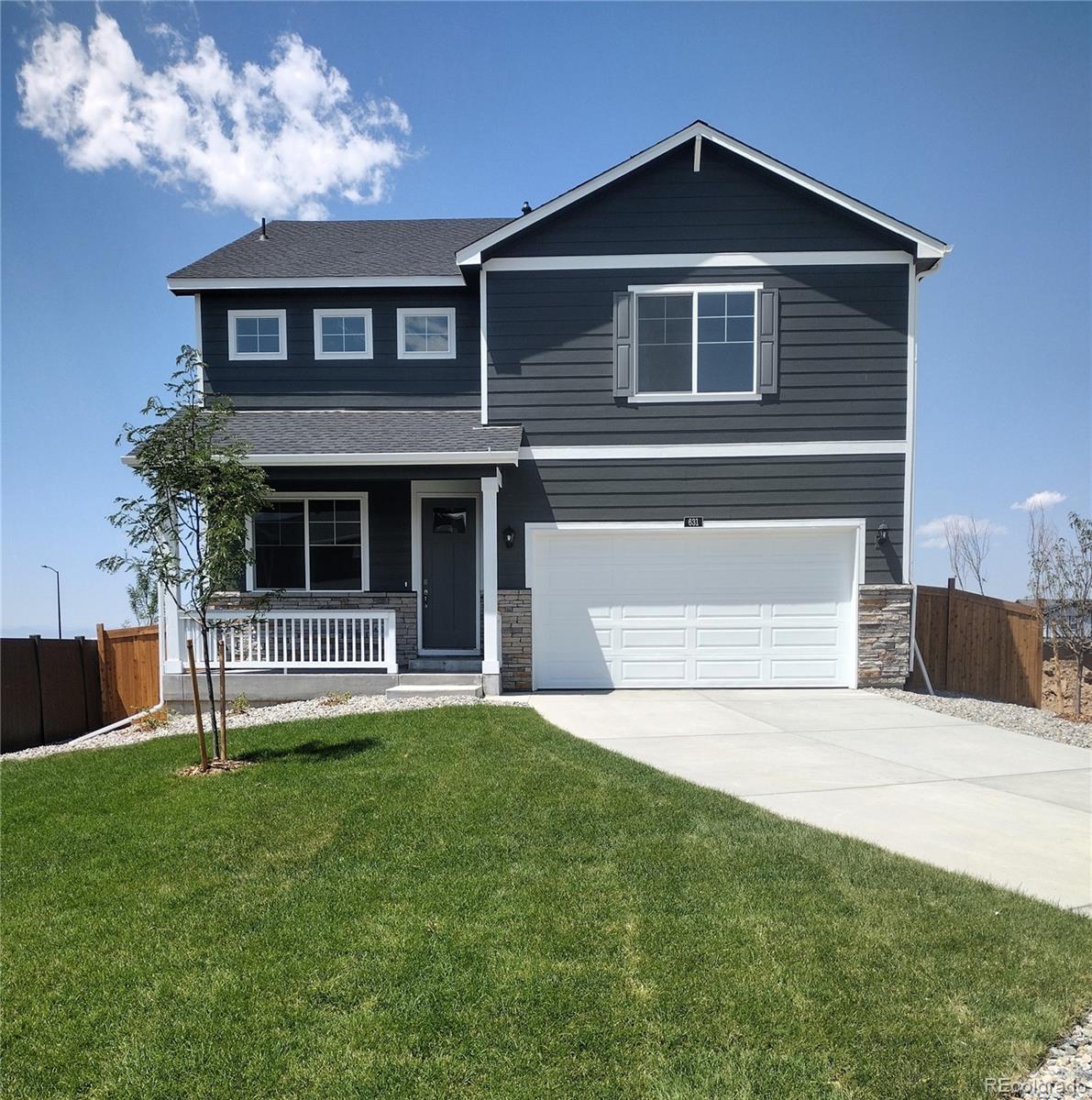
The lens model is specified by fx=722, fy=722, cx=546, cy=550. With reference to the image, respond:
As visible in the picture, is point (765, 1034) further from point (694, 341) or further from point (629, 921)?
point (694, 341)

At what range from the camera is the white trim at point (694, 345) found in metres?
10.7

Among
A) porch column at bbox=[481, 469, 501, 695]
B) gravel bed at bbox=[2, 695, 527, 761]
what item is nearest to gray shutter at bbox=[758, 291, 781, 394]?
porch column at bbox=[481, 469, 501, 695]

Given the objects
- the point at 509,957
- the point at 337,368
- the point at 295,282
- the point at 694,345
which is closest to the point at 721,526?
the point at 694,345

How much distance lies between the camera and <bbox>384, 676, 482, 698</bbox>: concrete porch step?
9734mm

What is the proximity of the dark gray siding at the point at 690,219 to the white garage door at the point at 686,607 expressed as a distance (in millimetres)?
4302

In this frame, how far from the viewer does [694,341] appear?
10.7 metres

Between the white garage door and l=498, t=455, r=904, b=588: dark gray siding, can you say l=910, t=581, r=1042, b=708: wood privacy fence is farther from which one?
the white garage door

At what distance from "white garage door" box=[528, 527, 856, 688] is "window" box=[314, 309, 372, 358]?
4348mm

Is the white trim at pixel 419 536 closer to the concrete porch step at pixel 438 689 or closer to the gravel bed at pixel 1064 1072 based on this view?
the concrete porch step at pixel 438 689

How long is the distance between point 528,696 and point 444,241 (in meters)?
8.21

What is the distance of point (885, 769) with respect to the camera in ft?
21.5

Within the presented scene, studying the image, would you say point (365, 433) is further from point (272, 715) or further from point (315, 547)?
point (272, 715)

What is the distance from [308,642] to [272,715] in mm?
1624

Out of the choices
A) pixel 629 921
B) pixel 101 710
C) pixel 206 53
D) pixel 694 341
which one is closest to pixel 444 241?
pixel 206 53
